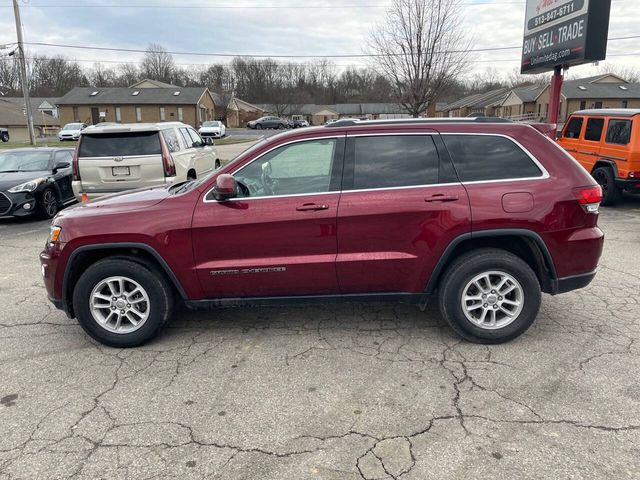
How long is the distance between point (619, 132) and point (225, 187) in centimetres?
944

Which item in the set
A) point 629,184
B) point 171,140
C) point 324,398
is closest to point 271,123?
point 171,140

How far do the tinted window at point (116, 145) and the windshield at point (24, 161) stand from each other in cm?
314

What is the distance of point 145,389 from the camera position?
131 inches

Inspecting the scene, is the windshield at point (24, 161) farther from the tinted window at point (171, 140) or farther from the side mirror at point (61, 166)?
the tinted window at point (171, 140)

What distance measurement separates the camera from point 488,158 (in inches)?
150

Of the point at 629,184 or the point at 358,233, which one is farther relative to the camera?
the point at 629,184

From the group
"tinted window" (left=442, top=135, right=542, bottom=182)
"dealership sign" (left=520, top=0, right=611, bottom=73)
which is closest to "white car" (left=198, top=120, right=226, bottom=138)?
"dealership sign" (left=520, top=0, right=611, bottom=73)

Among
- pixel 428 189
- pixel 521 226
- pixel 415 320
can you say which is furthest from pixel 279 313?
pixel 521 226

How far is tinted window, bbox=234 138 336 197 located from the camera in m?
3.82

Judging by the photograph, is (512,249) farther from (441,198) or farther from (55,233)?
(55,233)

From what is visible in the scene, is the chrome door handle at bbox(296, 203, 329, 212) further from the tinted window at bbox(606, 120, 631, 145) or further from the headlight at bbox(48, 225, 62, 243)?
the tinted window at bbox(606, 120, 631, 145)

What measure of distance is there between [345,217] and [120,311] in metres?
2.01

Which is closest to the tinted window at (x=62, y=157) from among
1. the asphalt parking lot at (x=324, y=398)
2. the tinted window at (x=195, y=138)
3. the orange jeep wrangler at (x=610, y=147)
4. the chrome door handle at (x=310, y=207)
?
the tinted window at (x=195, y=138)

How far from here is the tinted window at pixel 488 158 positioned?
12.3ft
